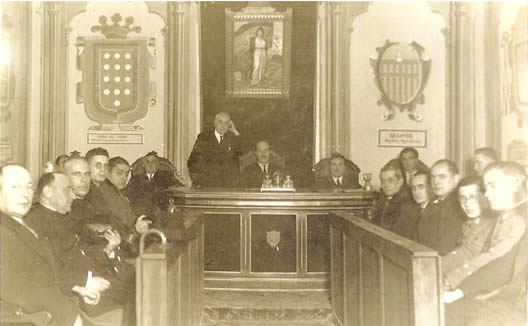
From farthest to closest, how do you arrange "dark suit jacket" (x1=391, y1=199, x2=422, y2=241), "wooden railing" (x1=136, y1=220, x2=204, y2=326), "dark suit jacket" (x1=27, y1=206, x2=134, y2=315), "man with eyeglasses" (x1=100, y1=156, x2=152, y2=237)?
1. "man with eyeglasses" (x1=100, y1=156, x2=152, y2=237)
2. "dark suit jacket" (x1=391, y1=199, x2=422, y2=241)
3. "dark suit jacket" (x1=27, y1=206, x2=134, y2=315)
4. "wooden railing" (x1=136, y1=220, x2=204, y2=326)

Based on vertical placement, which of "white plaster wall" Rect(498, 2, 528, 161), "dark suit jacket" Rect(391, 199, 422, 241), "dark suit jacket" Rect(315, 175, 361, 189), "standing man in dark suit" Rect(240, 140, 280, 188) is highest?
"white plaster wall" Rect(498, 2, 528, 161)

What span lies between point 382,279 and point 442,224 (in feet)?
2.23

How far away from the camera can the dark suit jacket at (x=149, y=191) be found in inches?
187

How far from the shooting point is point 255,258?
3.64 metres

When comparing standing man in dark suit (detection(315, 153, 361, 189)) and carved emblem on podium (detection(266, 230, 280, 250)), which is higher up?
standing man in dark suit (detection(315, 153, 361, 189))

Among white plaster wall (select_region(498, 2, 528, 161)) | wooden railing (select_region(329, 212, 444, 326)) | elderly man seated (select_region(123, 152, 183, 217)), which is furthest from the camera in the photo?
white plaster wall (select_region(498, 2, 528, 161))

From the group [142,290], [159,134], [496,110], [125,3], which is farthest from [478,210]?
[125,3]

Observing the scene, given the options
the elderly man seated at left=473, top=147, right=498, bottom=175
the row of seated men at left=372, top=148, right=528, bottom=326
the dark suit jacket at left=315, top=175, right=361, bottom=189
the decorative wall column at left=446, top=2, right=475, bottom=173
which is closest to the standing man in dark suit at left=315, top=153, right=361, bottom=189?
the dark suit jacket at left=315, top=175, right=361, bottom=189

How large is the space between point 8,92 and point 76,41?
112 centimetres

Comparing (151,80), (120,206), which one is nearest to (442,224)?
(120,206)

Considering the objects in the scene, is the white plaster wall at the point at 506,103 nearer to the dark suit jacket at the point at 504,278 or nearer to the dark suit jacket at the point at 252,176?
the dark suit jacket at the point at 252,176

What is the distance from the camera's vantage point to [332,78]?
631 centimetres

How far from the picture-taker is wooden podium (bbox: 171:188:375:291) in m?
3.63

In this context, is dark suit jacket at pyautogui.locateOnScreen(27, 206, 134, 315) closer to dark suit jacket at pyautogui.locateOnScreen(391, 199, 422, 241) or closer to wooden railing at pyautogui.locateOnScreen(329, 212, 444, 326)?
wooden railing at pyautogui.locateOnScreen(329, 212, 444, 326)
